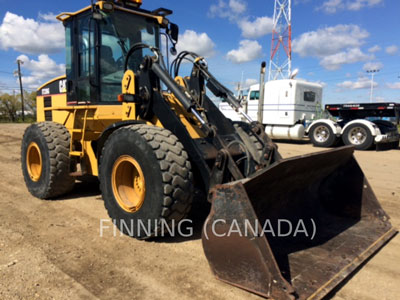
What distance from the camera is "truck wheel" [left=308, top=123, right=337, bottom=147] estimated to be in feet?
45.9

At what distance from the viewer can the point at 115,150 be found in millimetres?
3631

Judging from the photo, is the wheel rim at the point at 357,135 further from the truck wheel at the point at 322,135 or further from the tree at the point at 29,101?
the tree at the point at 29,101

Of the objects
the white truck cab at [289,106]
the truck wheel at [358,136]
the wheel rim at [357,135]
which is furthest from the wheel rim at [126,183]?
the white truck cab at [289,106]

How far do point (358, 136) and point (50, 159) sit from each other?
40.4 feet

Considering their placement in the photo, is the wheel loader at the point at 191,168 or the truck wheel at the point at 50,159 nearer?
the wheel loader at the point at 191,168

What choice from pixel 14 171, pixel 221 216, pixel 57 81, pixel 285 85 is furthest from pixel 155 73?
pixel 285 85

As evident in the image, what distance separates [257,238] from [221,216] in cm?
36

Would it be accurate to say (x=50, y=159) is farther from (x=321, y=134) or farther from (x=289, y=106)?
(x=289, y=106)

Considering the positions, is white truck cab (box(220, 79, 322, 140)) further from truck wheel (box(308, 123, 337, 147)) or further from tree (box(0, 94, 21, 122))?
tree (box(0, 94, 21, 122))

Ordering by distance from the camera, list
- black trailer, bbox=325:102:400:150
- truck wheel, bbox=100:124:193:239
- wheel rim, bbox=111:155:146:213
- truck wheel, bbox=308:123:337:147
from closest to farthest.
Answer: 1. truck wheel, bbox=100:124:193:239
2. wheel rim, bbox=111:155:146:213
3. black trailer, bbox=325:102:400:150
4. truck wheel, bbox=308:123:337:147

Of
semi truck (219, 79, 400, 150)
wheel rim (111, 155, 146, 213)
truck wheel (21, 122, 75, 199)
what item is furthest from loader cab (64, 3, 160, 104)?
semi truck (219, 79, 400, 150)

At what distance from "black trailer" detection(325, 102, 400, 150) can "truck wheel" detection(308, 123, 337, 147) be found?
1.01ft

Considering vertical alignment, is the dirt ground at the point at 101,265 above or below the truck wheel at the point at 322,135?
below

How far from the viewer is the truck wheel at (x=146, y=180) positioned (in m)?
3.12
